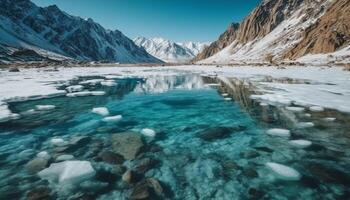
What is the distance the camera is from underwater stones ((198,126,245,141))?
10.6 metres

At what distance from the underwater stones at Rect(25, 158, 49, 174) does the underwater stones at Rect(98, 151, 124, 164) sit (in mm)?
1619

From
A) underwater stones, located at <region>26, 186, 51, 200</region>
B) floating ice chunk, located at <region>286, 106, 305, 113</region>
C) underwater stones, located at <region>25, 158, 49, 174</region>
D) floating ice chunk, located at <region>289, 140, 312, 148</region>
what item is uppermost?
floating ice chunk, located at <region>286, 106, 305, 113</region>

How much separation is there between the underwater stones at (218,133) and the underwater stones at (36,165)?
5574mm

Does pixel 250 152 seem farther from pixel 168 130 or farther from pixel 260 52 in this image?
pixel 260 52

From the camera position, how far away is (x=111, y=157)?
850 cm

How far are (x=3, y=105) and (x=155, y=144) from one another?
1140cm

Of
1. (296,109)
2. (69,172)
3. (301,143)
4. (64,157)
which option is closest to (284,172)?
(301,143)

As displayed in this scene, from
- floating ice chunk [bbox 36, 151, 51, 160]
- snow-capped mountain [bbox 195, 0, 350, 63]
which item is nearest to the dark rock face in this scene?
snow-capped mountain [bbox 195, 0, 350, 63]

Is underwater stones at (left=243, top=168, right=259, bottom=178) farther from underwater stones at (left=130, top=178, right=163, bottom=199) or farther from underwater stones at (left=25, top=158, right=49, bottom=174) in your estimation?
underwater stones at (left=25, top=158, right=49, bottom=174)

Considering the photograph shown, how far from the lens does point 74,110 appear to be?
15789 mm

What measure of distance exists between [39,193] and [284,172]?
6.21 metres

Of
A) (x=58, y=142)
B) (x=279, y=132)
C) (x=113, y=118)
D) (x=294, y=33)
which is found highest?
(x=294, y=33)

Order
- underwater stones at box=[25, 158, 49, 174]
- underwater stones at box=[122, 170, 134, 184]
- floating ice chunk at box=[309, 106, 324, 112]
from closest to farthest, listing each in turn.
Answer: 1. underwater stones at box=[122, 170, 134, 184]
2. underwater stones at box=[25, 158, 49, 174]
3. floating ice chunk at box=[309, 106, 324, 112]

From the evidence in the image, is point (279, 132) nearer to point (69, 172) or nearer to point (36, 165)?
Result: point (69, 172)
